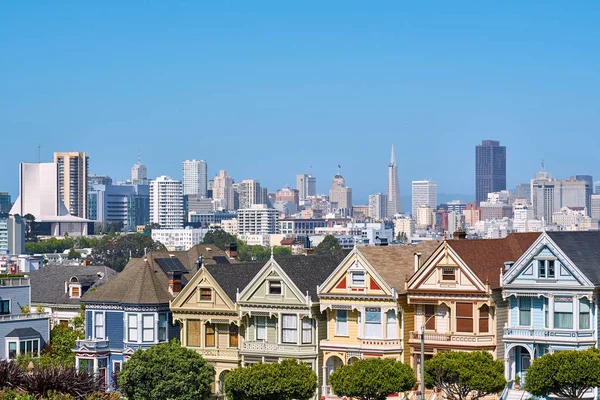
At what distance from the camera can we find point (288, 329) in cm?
6719

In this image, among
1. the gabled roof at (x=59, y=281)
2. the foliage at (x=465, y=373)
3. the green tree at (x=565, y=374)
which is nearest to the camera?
the green tree at (x=565, y=374)

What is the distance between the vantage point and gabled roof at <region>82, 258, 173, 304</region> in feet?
240

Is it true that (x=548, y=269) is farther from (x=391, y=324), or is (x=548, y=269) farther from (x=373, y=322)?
(x=373, y=322)

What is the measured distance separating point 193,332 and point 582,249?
20.0 meters

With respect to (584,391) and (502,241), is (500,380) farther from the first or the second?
(502,241)

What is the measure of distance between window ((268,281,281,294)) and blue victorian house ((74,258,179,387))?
7520mm

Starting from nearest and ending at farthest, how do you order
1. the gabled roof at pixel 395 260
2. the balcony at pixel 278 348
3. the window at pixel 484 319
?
the window at pixel 484 319 → the gabled roof at pixel 395 260 → the balcony at pixel 278 348

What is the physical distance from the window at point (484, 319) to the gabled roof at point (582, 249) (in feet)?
14.0

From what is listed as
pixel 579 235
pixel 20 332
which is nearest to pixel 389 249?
pixel 579 235

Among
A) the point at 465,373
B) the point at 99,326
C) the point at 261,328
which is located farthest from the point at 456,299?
the point at 99,326

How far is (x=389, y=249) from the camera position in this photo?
223 ft

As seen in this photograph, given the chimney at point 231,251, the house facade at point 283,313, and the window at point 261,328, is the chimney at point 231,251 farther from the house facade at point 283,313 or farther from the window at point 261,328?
the window at point 261,328

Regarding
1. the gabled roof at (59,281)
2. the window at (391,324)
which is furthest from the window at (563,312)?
the gabled roof at (59,281)

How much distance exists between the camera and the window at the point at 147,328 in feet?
239
